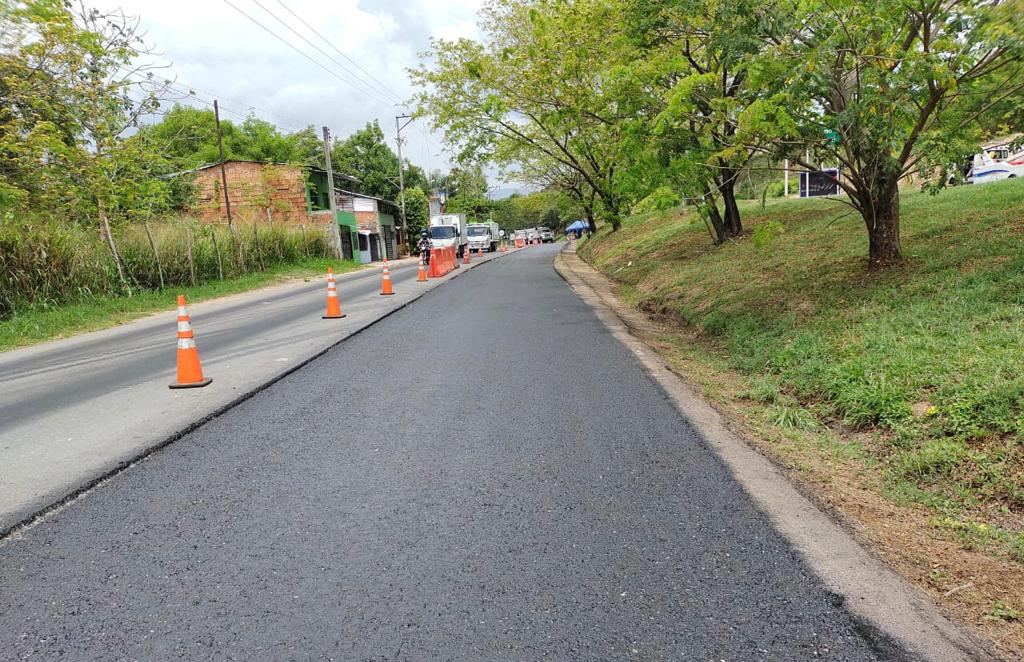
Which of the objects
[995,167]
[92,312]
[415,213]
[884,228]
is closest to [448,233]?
[415,213]

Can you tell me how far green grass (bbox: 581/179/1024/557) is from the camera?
4.04 m

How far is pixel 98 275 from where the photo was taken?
16406 millimetres

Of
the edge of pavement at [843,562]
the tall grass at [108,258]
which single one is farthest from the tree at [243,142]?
the edge of pavement at [843,562]

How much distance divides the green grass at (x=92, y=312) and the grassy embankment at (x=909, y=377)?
11.9 meters

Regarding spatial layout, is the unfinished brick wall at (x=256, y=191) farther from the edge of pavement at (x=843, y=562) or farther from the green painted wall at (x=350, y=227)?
the edge of pavement at (x=843, y=562)

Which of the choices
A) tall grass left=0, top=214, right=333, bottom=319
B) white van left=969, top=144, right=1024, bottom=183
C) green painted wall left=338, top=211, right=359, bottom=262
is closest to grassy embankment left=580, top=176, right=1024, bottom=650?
white van left=969, top=144, right=1024, bottom=183

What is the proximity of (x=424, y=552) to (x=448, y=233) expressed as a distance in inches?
1483

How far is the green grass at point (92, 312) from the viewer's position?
40.3ft

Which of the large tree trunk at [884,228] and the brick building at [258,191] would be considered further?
the brick building at [258,191]

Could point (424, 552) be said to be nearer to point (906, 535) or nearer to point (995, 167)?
point (906, 535)

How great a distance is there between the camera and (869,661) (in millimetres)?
2322

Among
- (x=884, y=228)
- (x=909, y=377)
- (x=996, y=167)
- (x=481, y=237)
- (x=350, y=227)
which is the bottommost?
(x=909, y=377)

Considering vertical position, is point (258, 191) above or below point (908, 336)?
above

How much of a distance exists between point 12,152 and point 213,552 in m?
17.0
